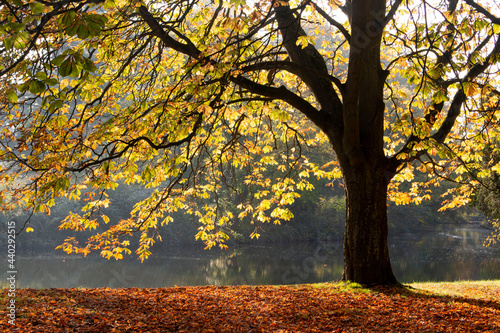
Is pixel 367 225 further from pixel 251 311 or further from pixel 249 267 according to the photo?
pixel 249 267

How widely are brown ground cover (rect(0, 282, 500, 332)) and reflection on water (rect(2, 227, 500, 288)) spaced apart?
11469 mm

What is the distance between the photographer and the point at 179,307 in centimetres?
520

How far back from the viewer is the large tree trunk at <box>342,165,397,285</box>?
646 cm

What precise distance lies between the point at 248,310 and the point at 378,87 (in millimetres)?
4148

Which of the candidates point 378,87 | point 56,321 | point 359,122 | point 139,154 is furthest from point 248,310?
point 378,87

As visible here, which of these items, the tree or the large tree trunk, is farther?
the large tree trunk

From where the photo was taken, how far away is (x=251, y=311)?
5062 millimetres

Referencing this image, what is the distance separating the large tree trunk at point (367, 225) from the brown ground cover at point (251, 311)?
0.36 metres

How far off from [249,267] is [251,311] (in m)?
16.6

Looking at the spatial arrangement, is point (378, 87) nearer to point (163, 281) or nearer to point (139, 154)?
point (139, 154)

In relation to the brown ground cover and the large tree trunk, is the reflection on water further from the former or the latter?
the brown ground cover

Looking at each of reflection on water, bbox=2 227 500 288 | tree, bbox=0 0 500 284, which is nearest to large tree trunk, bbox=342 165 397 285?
tree, bbox=0 0 500 284

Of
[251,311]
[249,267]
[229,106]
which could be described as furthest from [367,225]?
[249,267]

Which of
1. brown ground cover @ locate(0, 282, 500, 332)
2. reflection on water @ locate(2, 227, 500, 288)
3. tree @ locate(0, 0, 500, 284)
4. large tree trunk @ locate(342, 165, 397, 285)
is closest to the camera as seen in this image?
brown ground cover @ locate(0, 282, 500, 332)
